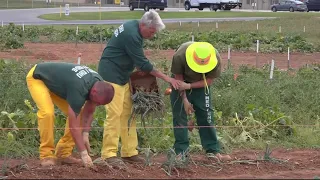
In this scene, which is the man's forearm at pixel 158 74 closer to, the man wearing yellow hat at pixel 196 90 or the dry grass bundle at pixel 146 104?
the man wearing yellow hat at pixel 196 90

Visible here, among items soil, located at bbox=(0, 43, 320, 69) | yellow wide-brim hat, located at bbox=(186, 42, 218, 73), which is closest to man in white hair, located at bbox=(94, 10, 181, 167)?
yellow wide-brim hat, located at bbox=(186, 42, 218, 73)

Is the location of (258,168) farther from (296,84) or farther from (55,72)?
(296,84)

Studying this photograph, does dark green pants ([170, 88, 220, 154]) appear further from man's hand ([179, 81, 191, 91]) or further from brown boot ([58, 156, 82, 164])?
brown boot ([58, 156, 82, 164])

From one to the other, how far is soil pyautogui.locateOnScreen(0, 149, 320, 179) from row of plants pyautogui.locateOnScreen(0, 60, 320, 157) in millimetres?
592

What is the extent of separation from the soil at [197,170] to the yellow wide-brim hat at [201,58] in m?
1.09

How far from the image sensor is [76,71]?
6.56 meters

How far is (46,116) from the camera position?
6.59 metres

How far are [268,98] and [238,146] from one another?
241cm

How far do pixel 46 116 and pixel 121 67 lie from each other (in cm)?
110

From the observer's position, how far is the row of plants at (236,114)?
813 centimetres

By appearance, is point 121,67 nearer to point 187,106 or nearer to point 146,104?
point 146,104

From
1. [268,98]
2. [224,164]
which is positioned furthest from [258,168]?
[268,98]

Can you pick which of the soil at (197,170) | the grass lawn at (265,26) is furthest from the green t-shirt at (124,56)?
the grass lawn at (265,26)

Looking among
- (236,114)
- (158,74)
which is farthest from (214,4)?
(158,74)
